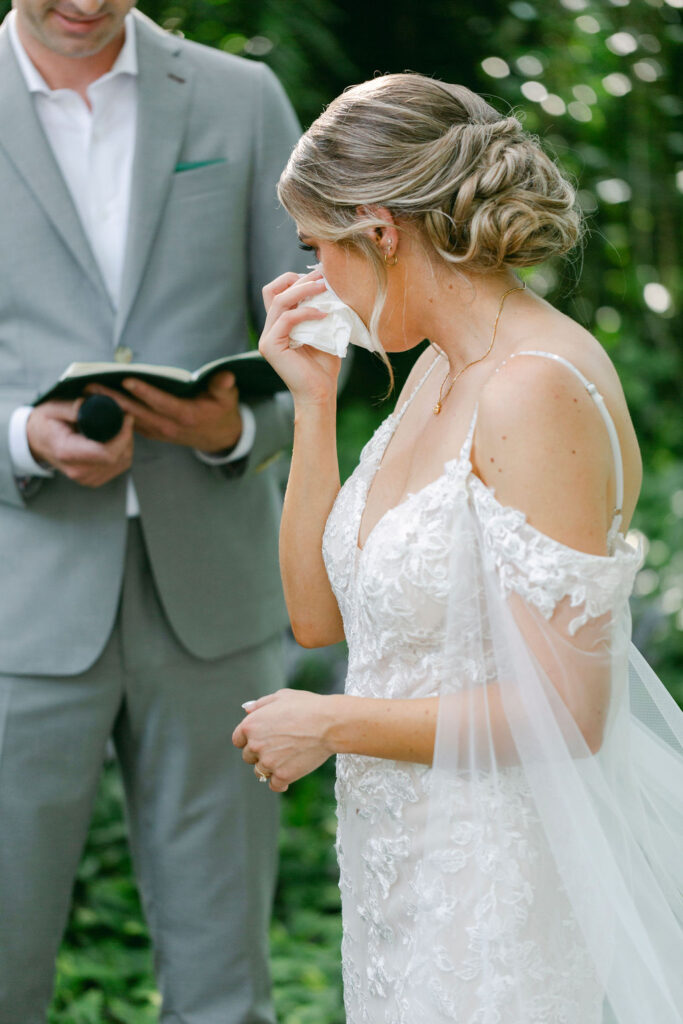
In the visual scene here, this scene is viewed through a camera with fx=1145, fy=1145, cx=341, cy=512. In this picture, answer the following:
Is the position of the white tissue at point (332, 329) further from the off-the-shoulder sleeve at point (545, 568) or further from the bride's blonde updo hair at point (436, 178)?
the off-the-shoulder sleeve at point (545, 568)

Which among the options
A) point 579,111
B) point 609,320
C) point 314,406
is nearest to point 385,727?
point 314,406

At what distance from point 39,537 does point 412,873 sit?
98cm

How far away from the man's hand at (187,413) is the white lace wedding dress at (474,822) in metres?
0.60

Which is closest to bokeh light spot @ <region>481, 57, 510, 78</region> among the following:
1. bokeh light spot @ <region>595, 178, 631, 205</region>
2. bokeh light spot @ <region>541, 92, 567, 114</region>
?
bokeh light spot @ <region>541, 92, 567, 114</region>

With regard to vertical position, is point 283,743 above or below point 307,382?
below

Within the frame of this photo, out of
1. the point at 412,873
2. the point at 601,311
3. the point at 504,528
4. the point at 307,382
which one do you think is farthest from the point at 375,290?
the point at 601,311

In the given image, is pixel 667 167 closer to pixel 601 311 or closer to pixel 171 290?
pixel 601 311

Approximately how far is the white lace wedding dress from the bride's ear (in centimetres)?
31

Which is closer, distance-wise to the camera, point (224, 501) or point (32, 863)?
point (32, 863)

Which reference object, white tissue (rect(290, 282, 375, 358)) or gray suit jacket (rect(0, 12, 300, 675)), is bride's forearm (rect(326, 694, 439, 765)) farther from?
gray suit jacket (rect(0, 12, 300, 675))

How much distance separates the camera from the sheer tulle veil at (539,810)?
1481 mm

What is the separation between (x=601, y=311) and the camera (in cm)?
530

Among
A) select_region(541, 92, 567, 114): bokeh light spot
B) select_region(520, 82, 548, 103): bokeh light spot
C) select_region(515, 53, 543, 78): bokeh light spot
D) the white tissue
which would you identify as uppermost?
the white tissue

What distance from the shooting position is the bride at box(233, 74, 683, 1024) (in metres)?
1.48
